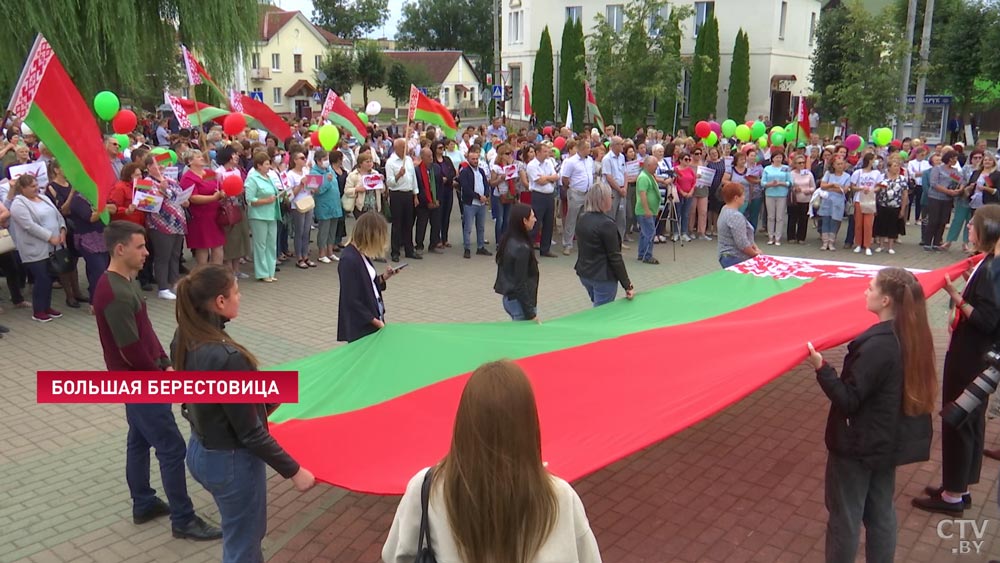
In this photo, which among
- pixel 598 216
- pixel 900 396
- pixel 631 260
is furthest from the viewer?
pixel 631 260

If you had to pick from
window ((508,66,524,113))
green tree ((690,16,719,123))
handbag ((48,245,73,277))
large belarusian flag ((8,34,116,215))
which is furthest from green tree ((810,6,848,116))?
large belarusian flag ((8,34,116,215))

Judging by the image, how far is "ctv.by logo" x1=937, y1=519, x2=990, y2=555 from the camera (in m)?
4.87

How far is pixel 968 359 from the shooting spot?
17.2 ft

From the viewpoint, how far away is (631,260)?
13.9 metres

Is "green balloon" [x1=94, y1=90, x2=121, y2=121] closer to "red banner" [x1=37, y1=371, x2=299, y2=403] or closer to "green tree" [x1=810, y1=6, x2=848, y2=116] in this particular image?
"red banner" [x1=37, y1=371, x2=299, y2=403]

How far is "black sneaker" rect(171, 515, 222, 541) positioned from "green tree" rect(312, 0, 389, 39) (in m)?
101

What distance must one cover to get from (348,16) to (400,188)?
9357 cm

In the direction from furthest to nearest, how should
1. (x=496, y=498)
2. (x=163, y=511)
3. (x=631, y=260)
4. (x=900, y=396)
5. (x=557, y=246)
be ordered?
(x=557, y=246) → (x=631, y=260) → (x=163, y=511) → (x=900, y=396) → (x=496, y=498)

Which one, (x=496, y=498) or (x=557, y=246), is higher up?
(x=496, y=498)

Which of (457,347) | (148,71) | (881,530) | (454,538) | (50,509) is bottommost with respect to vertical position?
(50,509)

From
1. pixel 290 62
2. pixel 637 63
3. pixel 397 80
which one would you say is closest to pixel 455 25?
pixel 290 62

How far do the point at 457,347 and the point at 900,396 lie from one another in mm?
2909

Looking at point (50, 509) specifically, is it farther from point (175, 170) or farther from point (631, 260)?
point (631, 260)

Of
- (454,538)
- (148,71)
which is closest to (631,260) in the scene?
(454,538)
